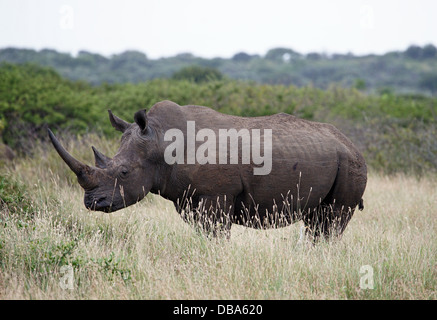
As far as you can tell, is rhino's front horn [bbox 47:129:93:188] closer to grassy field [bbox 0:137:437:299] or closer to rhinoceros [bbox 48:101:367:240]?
rhinoceros [bbox 48:101:367:240]

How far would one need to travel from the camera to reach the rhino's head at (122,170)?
19.7 ft

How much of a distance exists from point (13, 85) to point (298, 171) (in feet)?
51.3

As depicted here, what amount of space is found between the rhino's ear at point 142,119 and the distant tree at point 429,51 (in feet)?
302

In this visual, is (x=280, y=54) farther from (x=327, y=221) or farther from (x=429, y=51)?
(x=327, y=221)

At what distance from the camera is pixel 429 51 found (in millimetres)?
91250

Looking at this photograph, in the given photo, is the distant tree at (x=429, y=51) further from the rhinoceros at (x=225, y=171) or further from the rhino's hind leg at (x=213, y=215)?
the rhino's hind leg at (x=213, y=215)

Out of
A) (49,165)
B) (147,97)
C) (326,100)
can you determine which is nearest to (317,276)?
(49,165)

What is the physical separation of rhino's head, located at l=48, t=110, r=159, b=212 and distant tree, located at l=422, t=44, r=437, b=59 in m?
91.9

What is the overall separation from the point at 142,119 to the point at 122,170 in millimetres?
585

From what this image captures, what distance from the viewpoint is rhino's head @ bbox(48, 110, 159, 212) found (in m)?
6.02

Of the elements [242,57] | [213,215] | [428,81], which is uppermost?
[213,215]

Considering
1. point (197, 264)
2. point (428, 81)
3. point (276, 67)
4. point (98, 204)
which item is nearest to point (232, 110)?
point (98, 204)

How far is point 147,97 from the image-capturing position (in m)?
21.5
